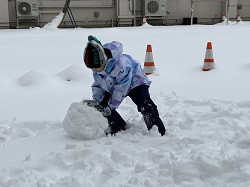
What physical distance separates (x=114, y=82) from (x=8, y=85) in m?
2.11

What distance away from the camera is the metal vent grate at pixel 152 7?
49.0ft

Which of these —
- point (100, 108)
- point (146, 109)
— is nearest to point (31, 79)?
point (100, 108)

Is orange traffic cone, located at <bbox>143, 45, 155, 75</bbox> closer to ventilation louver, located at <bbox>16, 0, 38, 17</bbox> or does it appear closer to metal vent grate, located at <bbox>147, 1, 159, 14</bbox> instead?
ventilation louver, located at <bbox>16, 0, 38, 17</bbox>

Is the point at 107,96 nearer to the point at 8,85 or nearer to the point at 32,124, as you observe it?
the point at 32,124

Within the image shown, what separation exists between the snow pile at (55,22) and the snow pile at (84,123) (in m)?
10.6

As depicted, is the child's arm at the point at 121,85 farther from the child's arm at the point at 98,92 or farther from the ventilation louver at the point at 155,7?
the ventilation louver at the point at 155,7

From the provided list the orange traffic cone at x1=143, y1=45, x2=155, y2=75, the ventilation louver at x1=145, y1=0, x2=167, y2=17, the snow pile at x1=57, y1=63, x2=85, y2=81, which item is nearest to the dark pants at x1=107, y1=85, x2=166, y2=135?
the snow pile at x1=57, y1=63, x2=85, y2=81

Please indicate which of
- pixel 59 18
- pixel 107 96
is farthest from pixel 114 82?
pixel 59 18

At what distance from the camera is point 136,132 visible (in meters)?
2.91

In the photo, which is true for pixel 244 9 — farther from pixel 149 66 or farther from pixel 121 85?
pixel 121 85

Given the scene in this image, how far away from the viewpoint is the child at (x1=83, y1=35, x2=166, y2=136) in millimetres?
2627

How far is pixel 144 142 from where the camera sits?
8.63 ft

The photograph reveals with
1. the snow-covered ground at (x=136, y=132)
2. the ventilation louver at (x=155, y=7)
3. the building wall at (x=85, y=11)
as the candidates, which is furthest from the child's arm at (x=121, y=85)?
the ventilation louver at (x=155, y=7)

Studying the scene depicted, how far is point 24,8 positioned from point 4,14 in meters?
0.80
